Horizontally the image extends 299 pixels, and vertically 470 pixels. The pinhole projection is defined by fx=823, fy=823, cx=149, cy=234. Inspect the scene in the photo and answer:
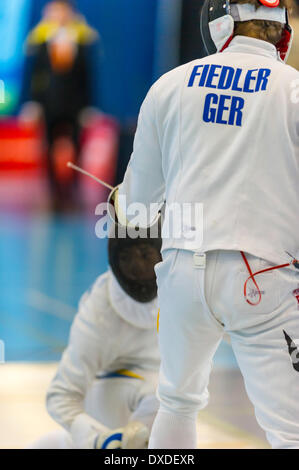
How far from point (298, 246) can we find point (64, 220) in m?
7.96

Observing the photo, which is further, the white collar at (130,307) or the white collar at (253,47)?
the white collar at (130,307)

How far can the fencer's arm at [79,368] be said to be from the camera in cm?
283

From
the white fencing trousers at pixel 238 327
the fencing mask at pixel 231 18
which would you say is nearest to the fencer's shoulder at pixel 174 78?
the fencing mask at pixel 231 18

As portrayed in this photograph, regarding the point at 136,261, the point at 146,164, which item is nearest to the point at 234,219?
the point at 146,164

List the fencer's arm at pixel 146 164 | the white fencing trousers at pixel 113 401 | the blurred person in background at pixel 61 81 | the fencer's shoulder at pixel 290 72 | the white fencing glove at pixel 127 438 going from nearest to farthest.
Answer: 1. the fencer's shoulder at pixel 290 72
2. the fencer's arm at pixel 146 164
3. the white fencing glove at pixel 127 438
4. the white fencing trousers at pixel 113 401
5. the blurred person in background at pixel 61 81

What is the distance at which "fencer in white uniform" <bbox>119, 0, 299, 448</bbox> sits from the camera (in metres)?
2.12

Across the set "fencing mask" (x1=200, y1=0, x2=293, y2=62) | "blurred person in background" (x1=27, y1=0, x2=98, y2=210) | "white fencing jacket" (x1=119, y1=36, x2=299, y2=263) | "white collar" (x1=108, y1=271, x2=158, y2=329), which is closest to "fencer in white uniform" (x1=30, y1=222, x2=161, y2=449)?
"white collar" (x1=108, y1=271, x2=158, y2=329)

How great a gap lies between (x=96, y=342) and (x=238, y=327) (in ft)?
2.86

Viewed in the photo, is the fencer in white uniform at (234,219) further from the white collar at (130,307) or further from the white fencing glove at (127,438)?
the white collar at (130,307)

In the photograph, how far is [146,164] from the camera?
233 cm

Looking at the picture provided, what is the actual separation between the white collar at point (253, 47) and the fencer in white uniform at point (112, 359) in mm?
804

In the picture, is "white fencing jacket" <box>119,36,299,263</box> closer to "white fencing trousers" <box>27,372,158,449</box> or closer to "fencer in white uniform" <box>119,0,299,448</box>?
"fencer in white uniform" <box>119,0,299,448</box>
